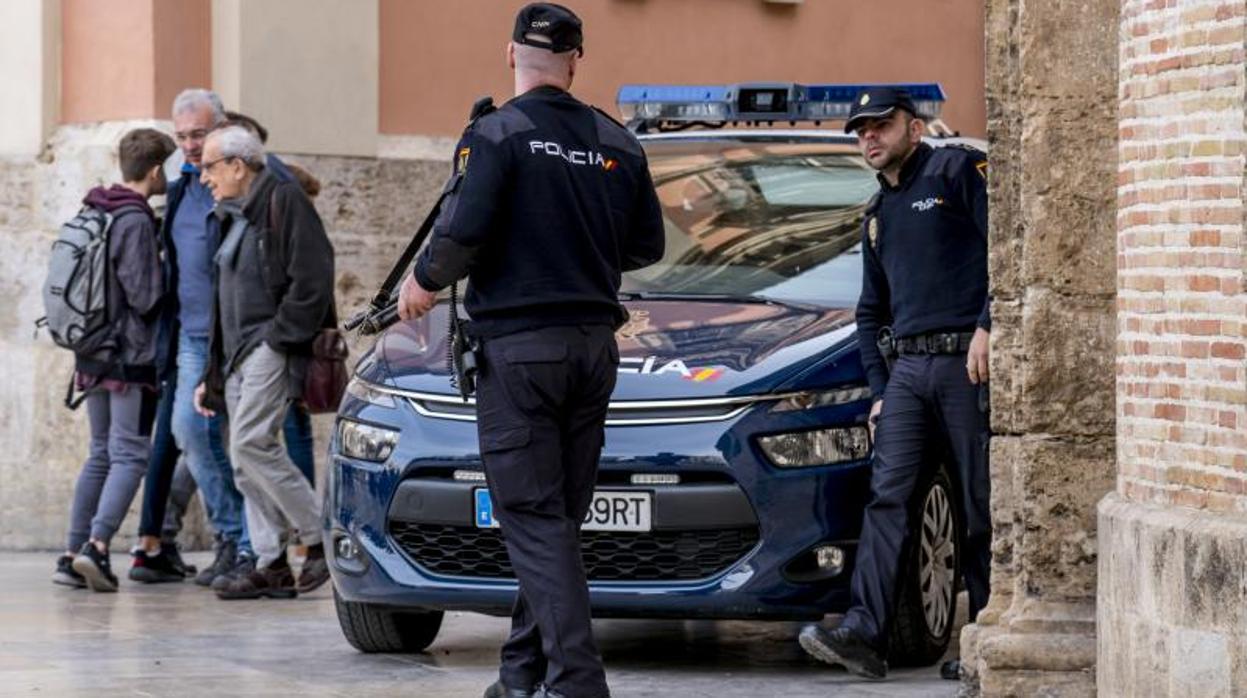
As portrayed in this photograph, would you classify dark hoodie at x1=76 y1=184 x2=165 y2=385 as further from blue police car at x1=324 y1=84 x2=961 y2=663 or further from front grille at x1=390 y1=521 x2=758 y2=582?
front grille at x1=390 y1=521 x2=758 y2=582

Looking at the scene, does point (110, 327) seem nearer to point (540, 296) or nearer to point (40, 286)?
point (40, 286)

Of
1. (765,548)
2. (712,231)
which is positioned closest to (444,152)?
(712,231)

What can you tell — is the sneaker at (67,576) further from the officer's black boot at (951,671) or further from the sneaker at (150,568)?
the officer's black boot at (951,671)

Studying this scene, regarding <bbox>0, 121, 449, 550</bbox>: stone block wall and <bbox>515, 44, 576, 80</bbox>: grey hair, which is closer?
<bbox>515, 44, 576, 80</bbox>: grey hair

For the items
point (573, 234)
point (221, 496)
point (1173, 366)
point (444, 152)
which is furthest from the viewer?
point (444, 152)

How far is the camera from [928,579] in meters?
9.56

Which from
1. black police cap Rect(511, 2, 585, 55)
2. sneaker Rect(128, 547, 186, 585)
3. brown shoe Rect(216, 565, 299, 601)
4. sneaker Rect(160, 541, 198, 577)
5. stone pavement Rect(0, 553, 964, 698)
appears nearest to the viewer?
black police cap Rect(511, 2, 585, 55)

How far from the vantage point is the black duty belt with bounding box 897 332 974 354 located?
9281mm

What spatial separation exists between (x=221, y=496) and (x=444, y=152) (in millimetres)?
3390

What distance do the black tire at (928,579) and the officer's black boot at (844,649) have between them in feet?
0.58

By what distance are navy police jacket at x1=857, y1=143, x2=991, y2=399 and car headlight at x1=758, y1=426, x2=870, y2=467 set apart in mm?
170

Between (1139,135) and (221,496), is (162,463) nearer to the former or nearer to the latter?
(221,496)

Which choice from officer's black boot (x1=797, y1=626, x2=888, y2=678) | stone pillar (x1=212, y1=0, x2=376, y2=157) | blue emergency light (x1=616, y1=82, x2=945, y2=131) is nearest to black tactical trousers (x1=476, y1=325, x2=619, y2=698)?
officer's black boot (x1=797, y1=626, x2=888, y2=678)

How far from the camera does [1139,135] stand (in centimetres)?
771
